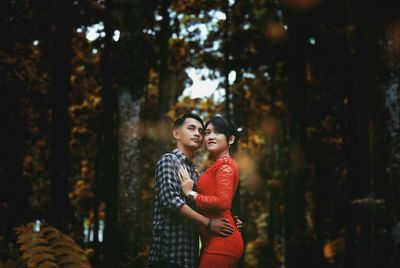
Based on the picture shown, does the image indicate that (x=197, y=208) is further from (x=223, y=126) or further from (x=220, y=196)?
(x=223, y=126)

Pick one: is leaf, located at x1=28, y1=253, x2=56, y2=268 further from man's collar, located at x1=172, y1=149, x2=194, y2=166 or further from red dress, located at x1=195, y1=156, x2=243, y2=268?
man's collar, located at x1=172, y1=149, x2=194, y2=166

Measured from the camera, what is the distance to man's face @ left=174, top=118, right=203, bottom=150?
15.5 ft

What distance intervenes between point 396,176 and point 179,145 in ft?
12.7

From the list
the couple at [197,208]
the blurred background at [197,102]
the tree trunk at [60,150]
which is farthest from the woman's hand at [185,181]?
the tree trunk at [60,150]

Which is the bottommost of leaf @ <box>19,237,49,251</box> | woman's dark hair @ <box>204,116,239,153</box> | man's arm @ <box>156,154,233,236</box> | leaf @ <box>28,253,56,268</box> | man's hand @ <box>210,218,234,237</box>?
leaf @ <box>28,253,56,268</box>

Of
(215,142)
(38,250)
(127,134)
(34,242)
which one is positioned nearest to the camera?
(38,250)

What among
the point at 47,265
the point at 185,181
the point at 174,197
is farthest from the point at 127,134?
the point at 47,265

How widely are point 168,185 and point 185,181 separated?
18 centimetres

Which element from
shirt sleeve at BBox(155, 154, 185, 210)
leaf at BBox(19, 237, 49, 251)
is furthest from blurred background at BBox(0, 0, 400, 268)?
shirt sleeve at BBox(155, 154, 185, 210)

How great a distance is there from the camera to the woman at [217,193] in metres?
4.23

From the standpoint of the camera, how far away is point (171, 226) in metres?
4.46

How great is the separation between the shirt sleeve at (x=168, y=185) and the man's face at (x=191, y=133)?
0.99ft

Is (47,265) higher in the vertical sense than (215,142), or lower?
lower

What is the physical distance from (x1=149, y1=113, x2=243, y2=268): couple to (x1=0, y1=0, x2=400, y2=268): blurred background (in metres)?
1.20
